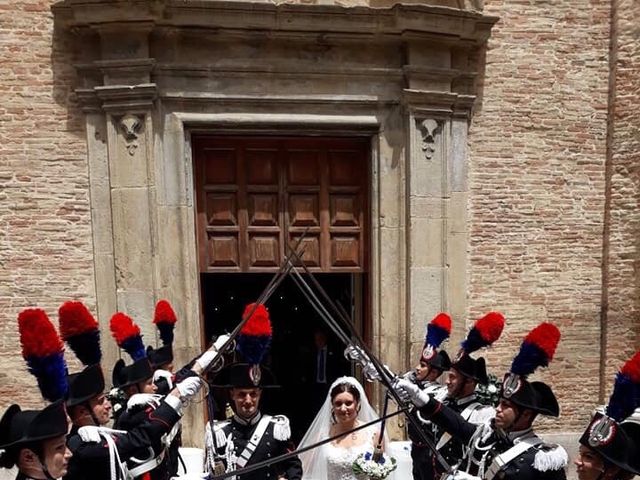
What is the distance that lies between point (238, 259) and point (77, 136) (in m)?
2.65

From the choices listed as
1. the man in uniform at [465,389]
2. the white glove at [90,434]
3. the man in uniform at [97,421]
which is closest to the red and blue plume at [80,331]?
the man in uniform at [97,421]

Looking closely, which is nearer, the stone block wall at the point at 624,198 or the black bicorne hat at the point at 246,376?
the black bicorne hat at the point at 246,376

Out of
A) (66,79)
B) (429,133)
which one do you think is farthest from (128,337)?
(429,133)

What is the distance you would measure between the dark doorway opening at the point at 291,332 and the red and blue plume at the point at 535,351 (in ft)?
15.4

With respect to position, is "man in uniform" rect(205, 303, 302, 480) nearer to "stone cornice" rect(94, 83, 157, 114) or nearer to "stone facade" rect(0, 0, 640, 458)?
"stone facade" rect(0, 0, 640, 458)

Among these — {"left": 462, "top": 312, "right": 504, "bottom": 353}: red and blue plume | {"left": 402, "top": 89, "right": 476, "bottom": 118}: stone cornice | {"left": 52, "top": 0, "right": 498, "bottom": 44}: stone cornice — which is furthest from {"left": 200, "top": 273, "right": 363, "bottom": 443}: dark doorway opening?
{"left": 52, "top": 0, "right": 498, "bottom": 44}: stone cornice

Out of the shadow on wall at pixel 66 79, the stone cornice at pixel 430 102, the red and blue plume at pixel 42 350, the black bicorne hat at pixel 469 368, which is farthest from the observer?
the stone cornice at pixel 430 102

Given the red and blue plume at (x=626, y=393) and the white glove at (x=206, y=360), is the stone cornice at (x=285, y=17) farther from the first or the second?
the red and blue plume at (x=626, y=393)

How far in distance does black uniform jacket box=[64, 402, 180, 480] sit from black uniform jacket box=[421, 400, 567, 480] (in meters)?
1.98

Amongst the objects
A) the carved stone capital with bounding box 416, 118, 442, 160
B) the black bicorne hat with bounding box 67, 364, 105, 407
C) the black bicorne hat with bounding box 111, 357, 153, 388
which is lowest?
the black bicorne hat with bounding box 111, 357, 153, 388

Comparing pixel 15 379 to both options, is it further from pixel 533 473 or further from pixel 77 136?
pixel 533 473

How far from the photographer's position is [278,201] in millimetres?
7512

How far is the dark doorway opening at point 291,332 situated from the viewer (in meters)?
9.21

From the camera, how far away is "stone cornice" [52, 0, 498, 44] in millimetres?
6582
